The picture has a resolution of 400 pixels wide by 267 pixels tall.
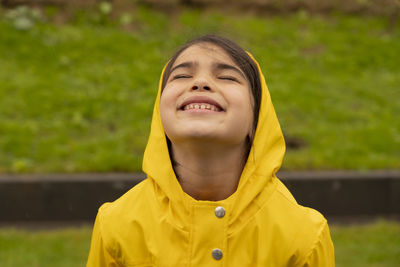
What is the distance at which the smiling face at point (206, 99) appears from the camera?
6.97ft

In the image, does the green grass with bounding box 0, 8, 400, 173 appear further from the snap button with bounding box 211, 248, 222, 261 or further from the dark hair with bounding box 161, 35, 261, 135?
the snap button with bounding box 211, 248, 222, 261

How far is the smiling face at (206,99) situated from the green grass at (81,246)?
2131 mm

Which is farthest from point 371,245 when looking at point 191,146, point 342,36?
point 342,36

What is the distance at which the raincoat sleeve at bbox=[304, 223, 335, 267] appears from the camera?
2.25 metres

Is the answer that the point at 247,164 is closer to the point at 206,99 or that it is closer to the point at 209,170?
the point at 209,170

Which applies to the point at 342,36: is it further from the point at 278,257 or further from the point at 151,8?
the point at 278,257

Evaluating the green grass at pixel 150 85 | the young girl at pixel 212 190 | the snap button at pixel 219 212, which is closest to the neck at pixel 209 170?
the young girl at pixel 212 190

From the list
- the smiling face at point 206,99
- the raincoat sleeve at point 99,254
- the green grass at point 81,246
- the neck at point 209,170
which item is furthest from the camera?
the green grass at point 81,246

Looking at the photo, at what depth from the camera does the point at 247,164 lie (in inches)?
91.7

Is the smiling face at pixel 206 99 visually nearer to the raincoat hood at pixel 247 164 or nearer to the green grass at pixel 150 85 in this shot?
the raincoat hood at pixel 247 164

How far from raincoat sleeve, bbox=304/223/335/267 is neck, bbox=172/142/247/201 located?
383 millimetres

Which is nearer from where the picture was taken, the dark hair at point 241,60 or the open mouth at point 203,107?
the open mouth at point 203,107

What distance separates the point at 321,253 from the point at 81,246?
2.38 meters

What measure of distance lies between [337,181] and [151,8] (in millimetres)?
3994
